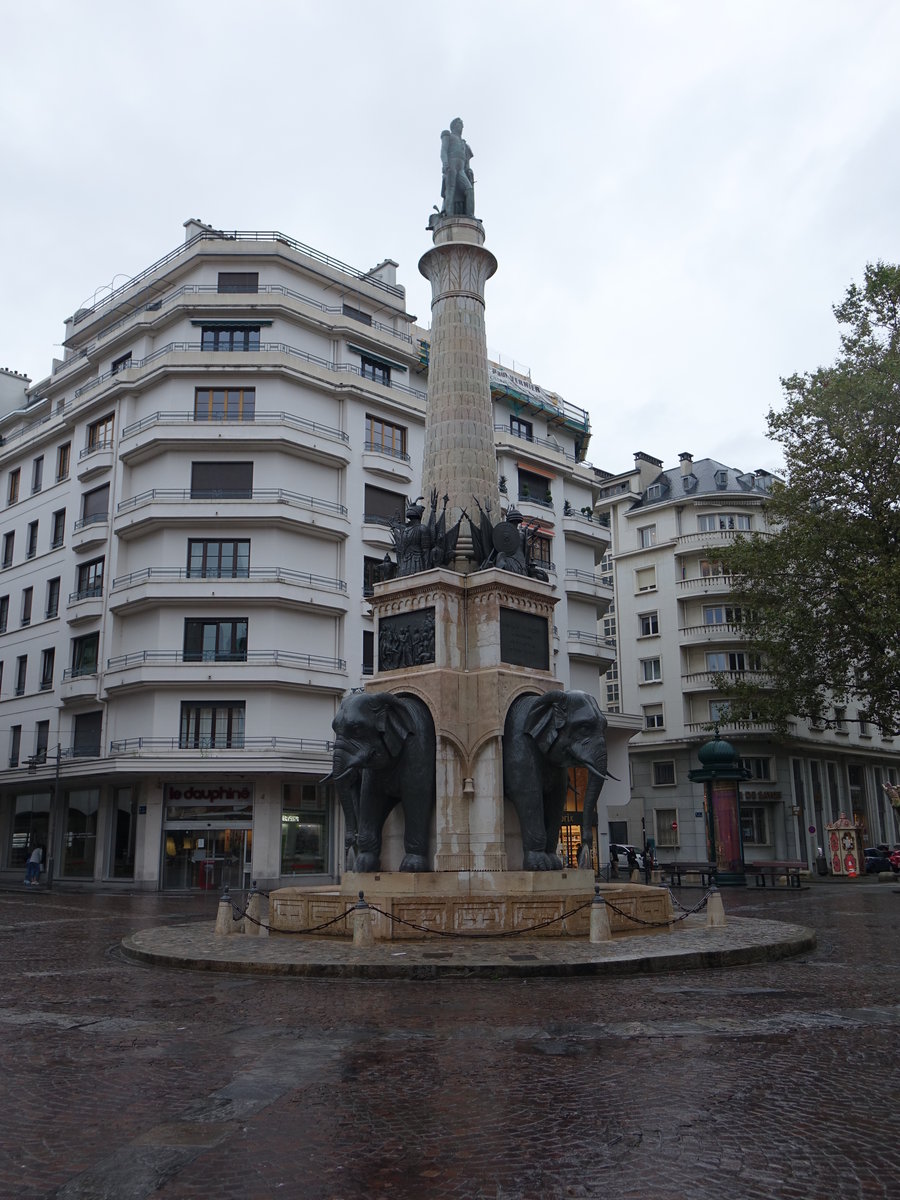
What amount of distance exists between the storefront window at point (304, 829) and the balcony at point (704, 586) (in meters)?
26.0

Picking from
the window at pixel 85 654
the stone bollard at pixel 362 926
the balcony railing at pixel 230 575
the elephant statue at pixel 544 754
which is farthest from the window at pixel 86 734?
the stone bollard at pixel 362 926

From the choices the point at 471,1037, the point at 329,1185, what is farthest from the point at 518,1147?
the point at 471,1037

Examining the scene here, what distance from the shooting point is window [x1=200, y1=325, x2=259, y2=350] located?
41.8 m

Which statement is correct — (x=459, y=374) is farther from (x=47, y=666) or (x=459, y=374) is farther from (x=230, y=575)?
(x=47, y=666)

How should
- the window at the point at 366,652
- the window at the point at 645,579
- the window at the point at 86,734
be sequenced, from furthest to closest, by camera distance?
the window at the point at 645,579 < the window at the point at 366,652 < the window at the point at 86,734

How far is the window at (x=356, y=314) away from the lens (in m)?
45.0

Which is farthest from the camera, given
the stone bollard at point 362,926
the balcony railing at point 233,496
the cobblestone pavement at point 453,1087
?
the balcony railing at point 233,496

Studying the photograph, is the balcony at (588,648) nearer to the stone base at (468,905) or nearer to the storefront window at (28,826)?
the storefront window at (28,826)

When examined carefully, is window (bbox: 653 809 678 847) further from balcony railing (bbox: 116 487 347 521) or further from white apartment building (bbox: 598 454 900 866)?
balcony railing (bbox: 116 487 347 521)

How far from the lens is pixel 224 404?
41.1 metres

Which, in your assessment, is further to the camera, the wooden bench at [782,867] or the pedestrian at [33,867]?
the pedestrian at [33,867]

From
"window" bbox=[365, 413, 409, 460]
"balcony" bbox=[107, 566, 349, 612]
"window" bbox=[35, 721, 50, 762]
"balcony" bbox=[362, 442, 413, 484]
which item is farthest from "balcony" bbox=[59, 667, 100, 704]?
"window" bbox=[365, 413, 409, 460]

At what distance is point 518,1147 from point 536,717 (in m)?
10.9

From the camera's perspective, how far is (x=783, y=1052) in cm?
822
